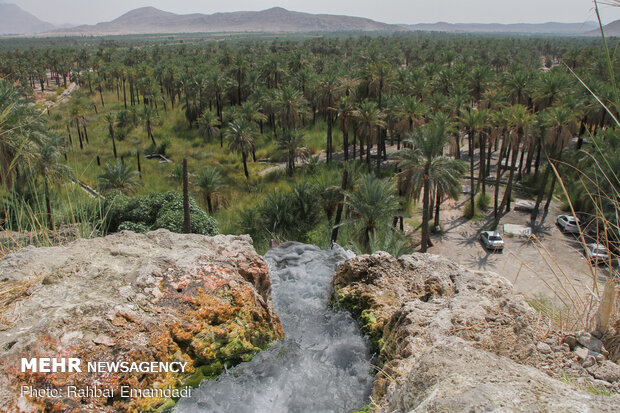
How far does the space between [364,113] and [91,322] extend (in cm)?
3201

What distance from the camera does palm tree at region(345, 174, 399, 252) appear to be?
19297 mm

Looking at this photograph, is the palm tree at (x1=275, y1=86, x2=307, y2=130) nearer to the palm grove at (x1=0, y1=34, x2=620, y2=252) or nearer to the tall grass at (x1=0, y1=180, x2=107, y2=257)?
the palm grove at (x1=0, y1=34, x2=620, y2=252)

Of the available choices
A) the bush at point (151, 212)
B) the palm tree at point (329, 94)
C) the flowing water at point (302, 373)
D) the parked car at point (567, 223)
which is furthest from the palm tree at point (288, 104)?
the flowing water at point (302, 373)

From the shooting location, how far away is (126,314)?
233 inches

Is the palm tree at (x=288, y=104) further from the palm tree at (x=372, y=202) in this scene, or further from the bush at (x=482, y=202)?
the palm tree at (x=372, y=202)

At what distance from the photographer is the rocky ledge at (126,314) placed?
502 cm

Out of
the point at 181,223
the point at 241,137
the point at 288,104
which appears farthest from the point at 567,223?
the point at 241,137

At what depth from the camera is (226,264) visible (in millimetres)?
8047

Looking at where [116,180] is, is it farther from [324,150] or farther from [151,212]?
[324,150]

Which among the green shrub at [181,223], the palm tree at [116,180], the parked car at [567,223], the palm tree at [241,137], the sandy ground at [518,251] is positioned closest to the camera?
the green shrub at [181,223]

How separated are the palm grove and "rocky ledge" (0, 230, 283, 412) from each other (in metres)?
0.92

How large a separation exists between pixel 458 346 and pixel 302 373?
400 cm

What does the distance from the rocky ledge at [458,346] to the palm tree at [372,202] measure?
9.10 m

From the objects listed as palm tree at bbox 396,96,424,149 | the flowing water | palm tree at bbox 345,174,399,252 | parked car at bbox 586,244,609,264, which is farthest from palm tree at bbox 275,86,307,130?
the flowing water
